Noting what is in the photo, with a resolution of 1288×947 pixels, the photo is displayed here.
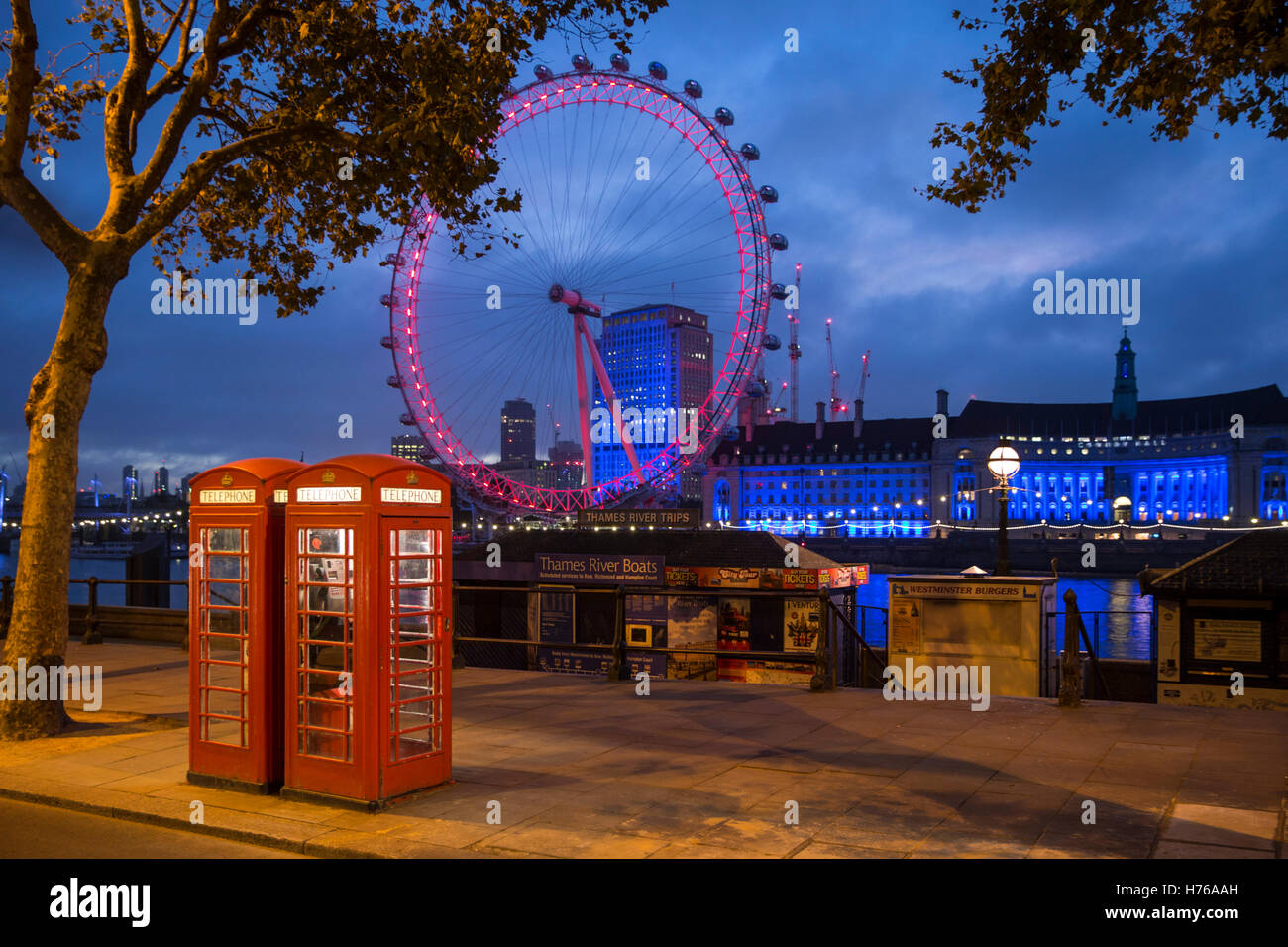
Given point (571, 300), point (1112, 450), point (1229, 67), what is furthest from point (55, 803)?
point (1112, 450)

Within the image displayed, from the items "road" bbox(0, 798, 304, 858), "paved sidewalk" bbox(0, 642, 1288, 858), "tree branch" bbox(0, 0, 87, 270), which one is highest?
"tree branch" bbox(0, 0, 87, 270)

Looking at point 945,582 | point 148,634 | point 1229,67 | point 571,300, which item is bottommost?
point 148,634

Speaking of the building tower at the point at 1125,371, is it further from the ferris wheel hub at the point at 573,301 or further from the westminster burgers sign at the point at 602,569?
the westminster burgers sign at the point at 602,569

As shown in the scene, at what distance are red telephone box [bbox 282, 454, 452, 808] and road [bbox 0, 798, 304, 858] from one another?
34.9 inches

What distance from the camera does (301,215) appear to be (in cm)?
1503

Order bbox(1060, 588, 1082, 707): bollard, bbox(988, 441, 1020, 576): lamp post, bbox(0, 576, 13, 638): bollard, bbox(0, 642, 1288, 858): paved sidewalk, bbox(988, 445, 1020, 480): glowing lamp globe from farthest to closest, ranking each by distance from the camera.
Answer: bbox(0, 576, 13, 638): bollard → bbox(988, 445, 1020, 480): glowing lamp globe → bbox(988, 441, 1020, 576): lamp post → bbox(1060, 588, 1082, 707): bollard → bbox(0, 642, 1288, 858): paved sidewalk

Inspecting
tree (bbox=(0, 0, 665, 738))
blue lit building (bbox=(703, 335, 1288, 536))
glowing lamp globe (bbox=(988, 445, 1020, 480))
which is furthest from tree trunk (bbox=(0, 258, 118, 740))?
blue lit building (bbox=(703, 335, 1288, 536))

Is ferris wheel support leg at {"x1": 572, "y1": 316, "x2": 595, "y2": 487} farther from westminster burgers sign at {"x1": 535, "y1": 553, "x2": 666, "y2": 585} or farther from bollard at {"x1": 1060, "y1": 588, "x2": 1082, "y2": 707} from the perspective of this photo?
bollard at {"x1": 1060, "y1": 588, "x2": 1082, "y2": 707}

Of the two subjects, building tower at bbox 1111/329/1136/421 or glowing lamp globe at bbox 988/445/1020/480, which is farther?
building tower at bbox 1111/329/1136/421

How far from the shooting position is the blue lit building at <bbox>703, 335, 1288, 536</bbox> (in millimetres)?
130250
